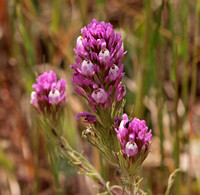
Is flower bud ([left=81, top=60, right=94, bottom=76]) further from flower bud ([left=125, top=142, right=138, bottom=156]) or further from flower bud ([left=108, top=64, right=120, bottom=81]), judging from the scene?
flower bud ([left=125, top=142, right=138, bottom=156])

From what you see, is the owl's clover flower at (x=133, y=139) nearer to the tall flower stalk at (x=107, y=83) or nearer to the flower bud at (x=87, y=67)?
the tall flower stalk at (x=107, y=83)

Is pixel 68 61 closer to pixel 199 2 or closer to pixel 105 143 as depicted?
pixel 199 2

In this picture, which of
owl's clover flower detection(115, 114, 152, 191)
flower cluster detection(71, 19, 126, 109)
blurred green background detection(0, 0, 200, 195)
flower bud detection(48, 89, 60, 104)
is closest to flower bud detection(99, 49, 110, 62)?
flower cluster detection(71, 19, 126, 109)

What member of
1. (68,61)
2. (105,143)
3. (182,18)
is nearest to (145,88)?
(182,18)

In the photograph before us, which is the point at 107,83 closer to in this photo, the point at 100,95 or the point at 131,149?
the point at 100,95

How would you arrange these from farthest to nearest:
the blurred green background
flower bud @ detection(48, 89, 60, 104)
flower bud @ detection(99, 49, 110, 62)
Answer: the blurred green background → flower bud @ detection(48, 89, 60, 104) → flower bud @ detection(99, 49, 110, 62)

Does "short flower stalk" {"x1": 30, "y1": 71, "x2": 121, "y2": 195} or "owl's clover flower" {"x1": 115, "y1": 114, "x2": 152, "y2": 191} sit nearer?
"owl's clover flower" {"x1": 115, "y1": 114, "x2": 152, "y2": 191}
